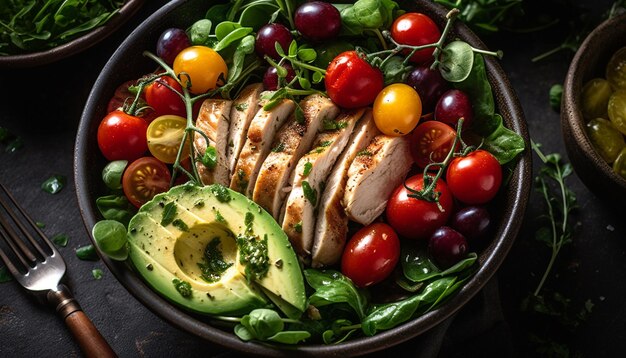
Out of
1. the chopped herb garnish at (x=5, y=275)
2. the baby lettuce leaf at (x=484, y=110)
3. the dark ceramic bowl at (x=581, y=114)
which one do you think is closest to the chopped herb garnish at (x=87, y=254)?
the chopped herb garnish at (x=5, y=275)

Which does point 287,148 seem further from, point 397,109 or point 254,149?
point 397,109

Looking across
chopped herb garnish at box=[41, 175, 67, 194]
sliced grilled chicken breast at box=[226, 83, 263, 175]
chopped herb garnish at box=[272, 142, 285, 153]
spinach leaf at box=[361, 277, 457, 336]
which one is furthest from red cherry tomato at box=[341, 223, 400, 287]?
chopped herb garnish at box=[41, 175, 67, 194]

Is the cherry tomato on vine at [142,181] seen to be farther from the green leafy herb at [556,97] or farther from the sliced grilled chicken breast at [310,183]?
the green leafy herb at [556,97]

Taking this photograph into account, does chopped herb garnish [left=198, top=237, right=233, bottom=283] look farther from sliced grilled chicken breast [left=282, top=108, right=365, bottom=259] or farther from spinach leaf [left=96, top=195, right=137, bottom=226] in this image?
spinach leaf [left=96, top=195, right=137, bottom=226]

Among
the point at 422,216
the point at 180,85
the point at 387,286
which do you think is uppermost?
the point at 180,85

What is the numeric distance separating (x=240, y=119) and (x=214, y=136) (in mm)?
120

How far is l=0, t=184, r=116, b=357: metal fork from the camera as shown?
2.88 m

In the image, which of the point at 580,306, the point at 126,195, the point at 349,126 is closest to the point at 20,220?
the point at 126,195

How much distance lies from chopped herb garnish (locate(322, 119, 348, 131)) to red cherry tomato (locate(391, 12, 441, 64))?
39cm

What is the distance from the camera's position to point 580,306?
125 inches

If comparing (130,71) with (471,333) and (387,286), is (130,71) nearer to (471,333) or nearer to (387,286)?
(387,286)

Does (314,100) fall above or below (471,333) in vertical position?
above

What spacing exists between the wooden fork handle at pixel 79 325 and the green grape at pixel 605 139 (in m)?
2.03

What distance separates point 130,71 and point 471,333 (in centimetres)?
169
